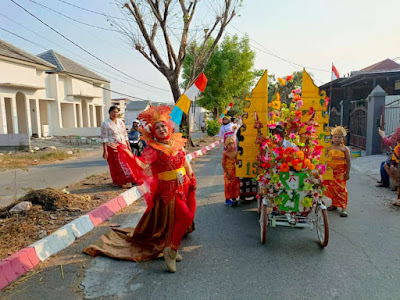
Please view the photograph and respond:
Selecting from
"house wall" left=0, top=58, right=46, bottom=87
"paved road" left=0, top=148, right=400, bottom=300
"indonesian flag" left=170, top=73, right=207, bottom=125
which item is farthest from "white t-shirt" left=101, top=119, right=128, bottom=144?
"house wall" left=0, top=58, right=46, bottom=87

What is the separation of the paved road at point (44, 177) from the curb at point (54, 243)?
225 centimetres

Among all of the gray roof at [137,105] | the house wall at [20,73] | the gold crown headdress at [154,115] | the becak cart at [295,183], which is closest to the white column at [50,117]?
the house wall at [20,73]

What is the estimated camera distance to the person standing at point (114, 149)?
7121 mm

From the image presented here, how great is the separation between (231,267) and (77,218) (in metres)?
2.67

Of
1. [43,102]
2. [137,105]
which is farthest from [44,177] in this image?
[137,105]

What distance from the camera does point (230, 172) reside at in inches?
235

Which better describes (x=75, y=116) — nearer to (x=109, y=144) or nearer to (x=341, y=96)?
(x=109, y=144)

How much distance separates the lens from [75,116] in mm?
26219

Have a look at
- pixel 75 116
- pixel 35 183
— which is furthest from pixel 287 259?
pixel 75 116

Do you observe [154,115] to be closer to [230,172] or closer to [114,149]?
[230,172]

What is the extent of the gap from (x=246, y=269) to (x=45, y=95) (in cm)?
2252

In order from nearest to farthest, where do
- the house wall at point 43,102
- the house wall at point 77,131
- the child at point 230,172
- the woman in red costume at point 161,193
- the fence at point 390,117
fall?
the woman in red costume at point 161,193
the child at point 230,172
the fence at point 390,117
the house wall at point 43,102
the house wall at point 77,131

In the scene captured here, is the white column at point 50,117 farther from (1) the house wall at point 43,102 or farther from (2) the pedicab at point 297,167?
(2) the pedicab at point 297,167

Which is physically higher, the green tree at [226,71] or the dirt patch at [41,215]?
the green tree at [226,71]
